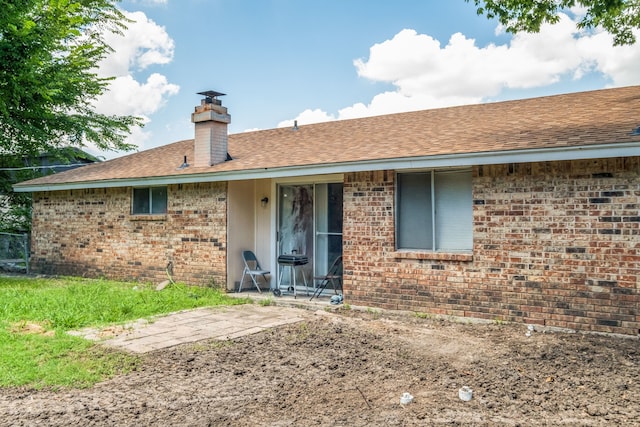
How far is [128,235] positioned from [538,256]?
365 inches

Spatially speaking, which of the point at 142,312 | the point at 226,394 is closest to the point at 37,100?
the point at 142,312

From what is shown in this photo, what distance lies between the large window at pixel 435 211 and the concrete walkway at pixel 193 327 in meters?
2.26

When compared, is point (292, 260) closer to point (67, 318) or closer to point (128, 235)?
point (67, 318)

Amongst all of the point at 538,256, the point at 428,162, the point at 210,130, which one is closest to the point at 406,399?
the point at 538,256

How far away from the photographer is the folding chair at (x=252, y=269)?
1114 cm

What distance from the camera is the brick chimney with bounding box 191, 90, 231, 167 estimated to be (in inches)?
474

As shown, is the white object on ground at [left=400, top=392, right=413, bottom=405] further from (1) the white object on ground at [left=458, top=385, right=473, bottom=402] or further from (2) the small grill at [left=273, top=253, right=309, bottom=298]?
(2) the small grill at [left=273, top=253, right=309, bottom=298]

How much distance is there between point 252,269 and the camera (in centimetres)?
1180

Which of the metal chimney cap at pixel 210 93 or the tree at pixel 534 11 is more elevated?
the tree at pixel 534 11

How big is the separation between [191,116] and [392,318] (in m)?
6.92

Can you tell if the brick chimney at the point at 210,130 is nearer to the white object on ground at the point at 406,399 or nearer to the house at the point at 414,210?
the house at the point at 414,210

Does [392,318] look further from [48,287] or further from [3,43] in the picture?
[3,43]

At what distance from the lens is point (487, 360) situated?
6.00 m

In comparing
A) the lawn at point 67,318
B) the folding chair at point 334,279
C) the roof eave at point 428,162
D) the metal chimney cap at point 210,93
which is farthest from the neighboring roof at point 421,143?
the lawn at point 67,318
